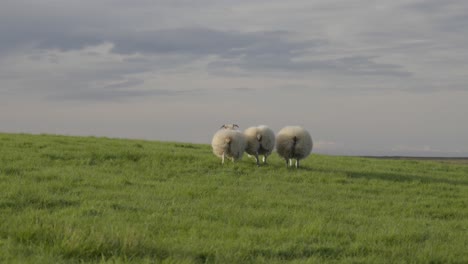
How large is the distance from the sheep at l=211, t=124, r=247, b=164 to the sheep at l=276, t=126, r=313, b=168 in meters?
1.49

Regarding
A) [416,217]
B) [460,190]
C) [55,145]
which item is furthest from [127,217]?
[55,145]

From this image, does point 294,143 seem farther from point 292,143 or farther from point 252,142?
point 252,142

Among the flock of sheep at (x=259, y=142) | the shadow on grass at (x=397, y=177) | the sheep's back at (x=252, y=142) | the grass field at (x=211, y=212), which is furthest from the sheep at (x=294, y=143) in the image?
the shadow on grass at (x=397, y=177)

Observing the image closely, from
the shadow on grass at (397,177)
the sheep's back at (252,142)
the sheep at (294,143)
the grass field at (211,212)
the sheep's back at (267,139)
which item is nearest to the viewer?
the grass field at (211,212)

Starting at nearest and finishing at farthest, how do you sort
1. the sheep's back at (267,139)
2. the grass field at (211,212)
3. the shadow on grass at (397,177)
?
the grass field at (211,212)
the shadow on grass at (397,177)
the sheep's back at (267,139)

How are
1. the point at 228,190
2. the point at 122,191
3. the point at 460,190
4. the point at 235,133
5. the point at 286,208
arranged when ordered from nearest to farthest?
the point at 286,208 < the point at 122,191 < the point at 228,190 < the point at 460,190 < the point at 235,133

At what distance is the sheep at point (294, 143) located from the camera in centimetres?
2122

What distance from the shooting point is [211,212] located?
1160cm

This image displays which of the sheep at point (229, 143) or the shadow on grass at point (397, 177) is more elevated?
the sheep at point (229, 143)

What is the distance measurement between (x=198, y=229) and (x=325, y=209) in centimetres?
426

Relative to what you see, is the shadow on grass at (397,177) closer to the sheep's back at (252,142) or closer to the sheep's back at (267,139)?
the sheep's back at (267,139)

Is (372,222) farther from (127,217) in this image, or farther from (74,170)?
(74,170)

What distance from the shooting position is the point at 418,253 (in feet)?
29.8

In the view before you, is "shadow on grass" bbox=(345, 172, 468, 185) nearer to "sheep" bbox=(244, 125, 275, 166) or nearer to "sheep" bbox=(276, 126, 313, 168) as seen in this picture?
"sheep" bbox=(276, 126, 313, 168)
